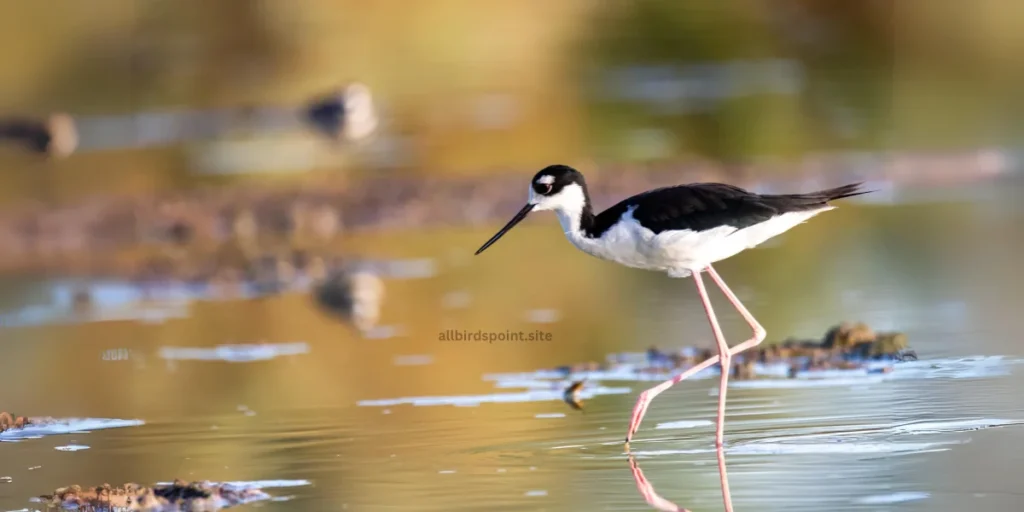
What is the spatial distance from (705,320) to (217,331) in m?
3.11

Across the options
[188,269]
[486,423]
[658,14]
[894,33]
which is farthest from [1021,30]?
[486,423]

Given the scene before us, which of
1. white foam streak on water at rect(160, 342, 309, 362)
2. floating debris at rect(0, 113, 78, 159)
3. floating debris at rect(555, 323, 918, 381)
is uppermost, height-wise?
Result: floating debris at rect(0, 113, 78, 159)

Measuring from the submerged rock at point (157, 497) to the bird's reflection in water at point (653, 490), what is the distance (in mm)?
1395

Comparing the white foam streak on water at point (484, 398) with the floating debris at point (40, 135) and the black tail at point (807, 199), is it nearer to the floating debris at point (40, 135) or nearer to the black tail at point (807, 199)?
the black tail at point (807, 199)

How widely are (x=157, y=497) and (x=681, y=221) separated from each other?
271 centimetres

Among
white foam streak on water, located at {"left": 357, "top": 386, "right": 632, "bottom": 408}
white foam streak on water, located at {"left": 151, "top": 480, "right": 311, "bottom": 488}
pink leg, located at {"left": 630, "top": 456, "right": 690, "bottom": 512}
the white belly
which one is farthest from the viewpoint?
white foam streak on water, located at {"left": 357, "top": 386, "right": 632, "bottom": 408}

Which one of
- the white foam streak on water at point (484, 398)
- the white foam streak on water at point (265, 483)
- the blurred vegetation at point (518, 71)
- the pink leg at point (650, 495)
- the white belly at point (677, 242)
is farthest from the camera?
the blurred vegetation at point (518, 71)

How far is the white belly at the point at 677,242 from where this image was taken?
26.7 feet

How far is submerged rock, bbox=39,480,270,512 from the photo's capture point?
21.8ft

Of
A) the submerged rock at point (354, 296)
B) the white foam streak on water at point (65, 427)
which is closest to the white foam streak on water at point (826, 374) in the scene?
the white foam streak on water at point (65, 427)

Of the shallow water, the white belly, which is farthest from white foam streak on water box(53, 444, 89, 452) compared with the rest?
the white belly

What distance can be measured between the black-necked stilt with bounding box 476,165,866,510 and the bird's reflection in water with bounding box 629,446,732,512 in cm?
89

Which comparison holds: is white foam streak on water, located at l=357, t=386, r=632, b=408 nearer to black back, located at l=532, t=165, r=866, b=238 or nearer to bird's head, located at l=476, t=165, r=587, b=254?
bird's head, located at l=476, t=165, r=587, b=254

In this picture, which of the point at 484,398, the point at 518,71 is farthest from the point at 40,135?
the point at 518,71
